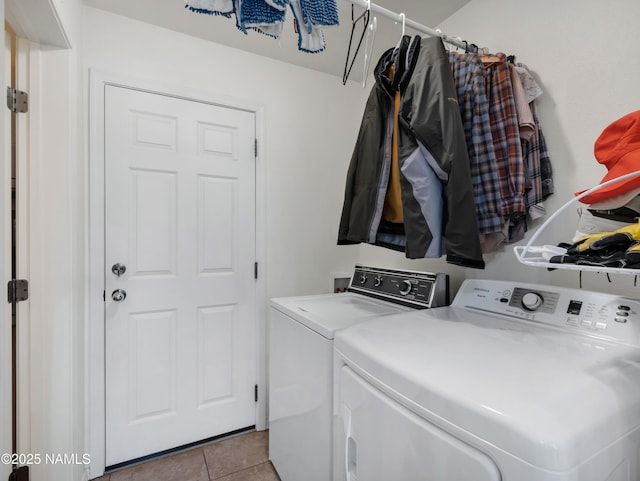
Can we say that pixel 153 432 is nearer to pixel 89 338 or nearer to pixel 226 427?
pixel 226 427

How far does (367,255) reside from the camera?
245 cm

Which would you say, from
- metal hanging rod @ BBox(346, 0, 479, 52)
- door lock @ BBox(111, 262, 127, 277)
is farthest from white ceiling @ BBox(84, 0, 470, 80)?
door lock @ BBox(111, 262, 127, 277)

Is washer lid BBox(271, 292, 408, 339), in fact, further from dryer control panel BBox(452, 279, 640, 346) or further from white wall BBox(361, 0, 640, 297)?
white wall BBox(361, 0, 640, 297)

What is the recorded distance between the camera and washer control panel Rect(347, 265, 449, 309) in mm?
1474

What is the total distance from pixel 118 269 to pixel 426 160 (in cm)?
165

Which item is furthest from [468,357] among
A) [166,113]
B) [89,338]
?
[166,113]

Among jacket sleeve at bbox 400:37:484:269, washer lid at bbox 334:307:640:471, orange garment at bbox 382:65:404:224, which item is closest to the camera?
washer lid at bbox 334:307:640:471

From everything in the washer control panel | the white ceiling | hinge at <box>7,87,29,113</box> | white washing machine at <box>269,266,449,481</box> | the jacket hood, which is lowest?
white washing machine at <box>269,266,449,481</box>

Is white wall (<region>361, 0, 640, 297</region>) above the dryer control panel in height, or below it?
above

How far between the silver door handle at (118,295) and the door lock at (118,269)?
87 mm

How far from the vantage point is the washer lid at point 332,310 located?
1195 millimetres

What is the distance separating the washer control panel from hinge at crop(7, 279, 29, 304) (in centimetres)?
151

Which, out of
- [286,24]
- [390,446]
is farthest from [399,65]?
[390,446]

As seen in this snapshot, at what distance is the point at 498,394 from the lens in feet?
2.02
